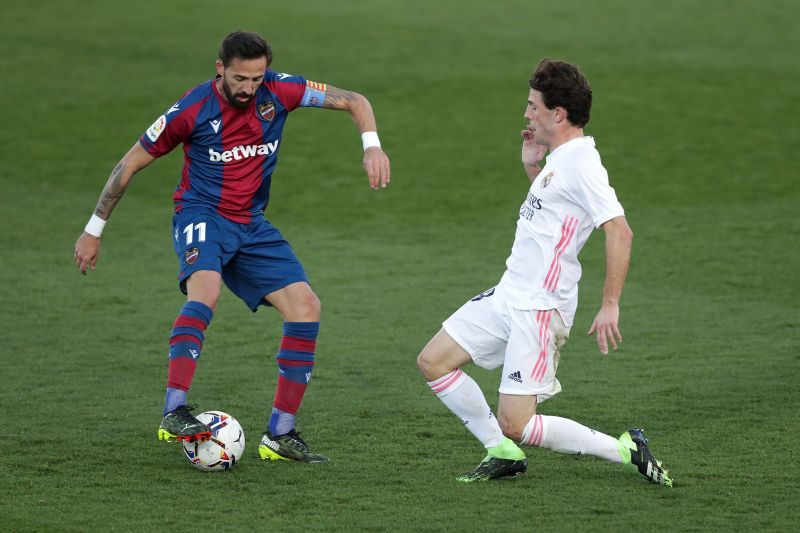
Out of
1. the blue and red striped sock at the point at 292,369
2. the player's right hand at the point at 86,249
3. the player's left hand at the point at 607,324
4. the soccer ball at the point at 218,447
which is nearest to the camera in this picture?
the player's left hand at the point at 607,324

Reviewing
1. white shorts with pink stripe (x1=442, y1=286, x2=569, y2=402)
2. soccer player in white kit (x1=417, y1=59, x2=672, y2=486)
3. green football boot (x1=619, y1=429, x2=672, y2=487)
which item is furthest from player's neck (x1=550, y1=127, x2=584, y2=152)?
green football boot (x1=619, y1=429, x2=672, y2=487)

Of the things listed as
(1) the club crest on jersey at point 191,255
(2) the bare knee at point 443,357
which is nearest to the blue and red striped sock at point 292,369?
(1) the club crest on jersey at point 191,255

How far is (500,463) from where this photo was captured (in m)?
5.56

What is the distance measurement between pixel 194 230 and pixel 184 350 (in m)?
0.66

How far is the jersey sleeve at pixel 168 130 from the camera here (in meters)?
6.02

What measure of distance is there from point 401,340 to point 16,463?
333 centimetres

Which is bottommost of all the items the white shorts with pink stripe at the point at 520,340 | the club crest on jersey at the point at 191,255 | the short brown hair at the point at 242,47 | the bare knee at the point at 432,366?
the bare knee at the point at 432,366

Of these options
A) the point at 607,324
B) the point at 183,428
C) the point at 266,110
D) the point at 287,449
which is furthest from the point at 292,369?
the point at 607,324

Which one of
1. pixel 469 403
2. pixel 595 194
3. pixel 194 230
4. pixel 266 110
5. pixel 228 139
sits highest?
pixel 266 110

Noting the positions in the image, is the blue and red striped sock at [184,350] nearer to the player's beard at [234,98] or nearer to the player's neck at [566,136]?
the player's beard at [234,98]

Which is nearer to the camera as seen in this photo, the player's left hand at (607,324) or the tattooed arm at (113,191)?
the player's left hand at (607,324)

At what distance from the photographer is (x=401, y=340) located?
28.1 feet

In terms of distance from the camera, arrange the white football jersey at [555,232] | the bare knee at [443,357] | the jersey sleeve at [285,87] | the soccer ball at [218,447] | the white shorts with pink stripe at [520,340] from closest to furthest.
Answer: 1. the white football jersey at [555,232]
2. the white shorts with pink stripe at [520,340]
3. the bare knee at [443,357]
4. the soccer ball at [218,447]
5. the jersey sleeve at [285,87]

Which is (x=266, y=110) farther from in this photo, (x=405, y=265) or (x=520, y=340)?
(x=405, y=265)
